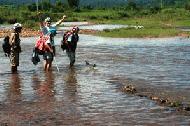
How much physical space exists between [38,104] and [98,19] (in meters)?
71.6

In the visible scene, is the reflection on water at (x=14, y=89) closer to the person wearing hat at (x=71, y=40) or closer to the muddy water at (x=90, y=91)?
the muddy water at (x=90, y=91)

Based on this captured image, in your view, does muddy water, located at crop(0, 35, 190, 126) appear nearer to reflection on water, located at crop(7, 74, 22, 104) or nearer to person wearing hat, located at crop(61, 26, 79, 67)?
reflection on water, located at crop(7, 74, 22, 104)

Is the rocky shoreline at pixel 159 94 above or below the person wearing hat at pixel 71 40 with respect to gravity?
below

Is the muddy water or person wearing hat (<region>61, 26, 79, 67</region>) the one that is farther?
person wearing hat (<region>61, 26, 79, 67</region>)

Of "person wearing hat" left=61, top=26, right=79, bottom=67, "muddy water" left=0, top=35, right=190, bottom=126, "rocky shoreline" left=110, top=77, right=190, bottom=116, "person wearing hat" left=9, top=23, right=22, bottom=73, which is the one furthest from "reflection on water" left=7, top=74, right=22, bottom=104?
"person wearing hat" left=61, top=26, right=79, bottom=67

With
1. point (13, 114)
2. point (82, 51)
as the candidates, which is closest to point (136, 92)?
point (13, 114)

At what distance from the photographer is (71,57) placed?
20.1 m

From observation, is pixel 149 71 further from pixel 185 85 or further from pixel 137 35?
pixel 137 35

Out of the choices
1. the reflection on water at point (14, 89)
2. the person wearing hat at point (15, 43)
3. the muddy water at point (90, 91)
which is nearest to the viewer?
the muddy water at point (90, 91)

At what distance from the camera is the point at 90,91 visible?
554 inches

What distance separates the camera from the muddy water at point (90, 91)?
10.6 metres

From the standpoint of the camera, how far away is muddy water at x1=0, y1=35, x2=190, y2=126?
419 inches

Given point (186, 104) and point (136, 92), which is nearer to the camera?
point (186, 104)

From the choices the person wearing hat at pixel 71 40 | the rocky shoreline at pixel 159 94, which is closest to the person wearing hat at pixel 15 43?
the person wearing hat at pixel 71 40
